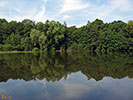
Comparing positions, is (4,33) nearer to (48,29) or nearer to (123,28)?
(48,29)

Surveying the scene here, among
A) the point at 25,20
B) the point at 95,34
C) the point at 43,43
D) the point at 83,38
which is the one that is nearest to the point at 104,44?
the point at 95,34

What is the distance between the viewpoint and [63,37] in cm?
5303

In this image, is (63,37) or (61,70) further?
(63,37)

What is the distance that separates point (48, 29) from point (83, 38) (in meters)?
15.8

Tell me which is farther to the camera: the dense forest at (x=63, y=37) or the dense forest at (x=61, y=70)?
the dense forest at (x=63, y=37)

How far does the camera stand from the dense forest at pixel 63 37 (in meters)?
43.8

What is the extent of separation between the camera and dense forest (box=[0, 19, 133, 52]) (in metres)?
43.8

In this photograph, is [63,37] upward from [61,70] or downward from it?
upward

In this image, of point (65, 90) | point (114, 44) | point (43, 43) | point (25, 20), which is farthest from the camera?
point (25, 20)

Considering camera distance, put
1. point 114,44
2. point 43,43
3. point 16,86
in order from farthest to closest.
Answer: point 43,43
point 114,44
point 16,86

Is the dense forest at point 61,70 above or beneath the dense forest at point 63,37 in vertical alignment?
beneath

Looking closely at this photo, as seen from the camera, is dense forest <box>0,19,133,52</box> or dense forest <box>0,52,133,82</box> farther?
dense forest <box>0,19,133,52</box>

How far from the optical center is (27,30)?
54.8 meters

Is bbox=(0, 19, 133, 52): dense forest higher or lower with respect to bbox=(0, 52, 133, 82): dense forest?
higher
